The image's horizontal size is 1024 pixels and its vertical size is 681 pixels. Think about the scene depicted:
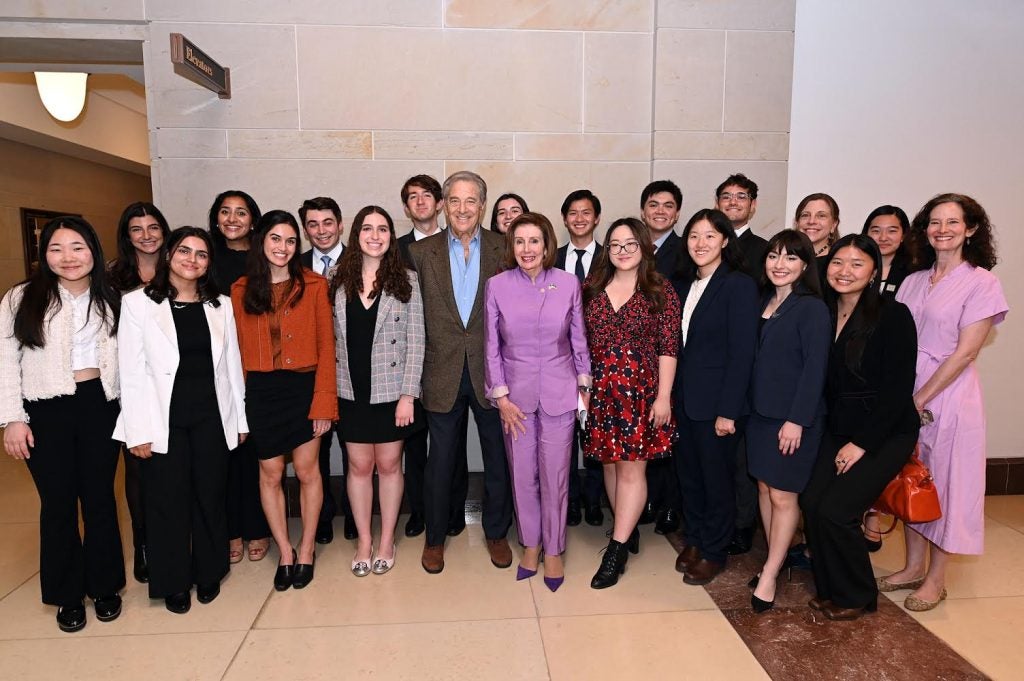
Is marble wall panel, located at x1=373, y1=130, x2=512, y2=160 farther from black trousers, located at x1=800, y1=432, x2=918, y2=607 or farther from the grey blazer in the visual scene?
black trousers, located at x1=800, y1=432, x2=918, y2=607

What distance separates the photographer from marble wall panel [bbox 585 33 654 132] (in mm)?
4254

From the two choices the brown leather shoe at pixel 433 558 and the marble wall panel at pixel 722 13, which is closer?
the brown leather shoe at pixel 433 558

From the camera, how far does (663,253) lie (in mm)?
3676

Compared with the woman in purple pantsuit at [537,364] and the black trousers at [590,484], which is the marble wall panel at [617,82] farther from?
the black trousers at [590,484]

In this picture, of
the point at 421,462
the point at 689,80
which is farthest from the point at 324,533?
the point at 689,80

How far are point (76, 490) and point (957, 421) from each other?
13.4 ft

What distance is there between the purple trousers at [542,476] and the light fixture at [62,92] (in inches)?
233

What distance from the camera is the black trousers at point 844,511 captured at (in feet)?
8.92

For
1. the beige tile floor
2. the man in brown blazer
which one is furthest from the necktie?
the beige tile floor

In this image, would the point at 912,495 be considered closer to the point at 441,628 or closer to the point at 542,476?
the point at 542,476

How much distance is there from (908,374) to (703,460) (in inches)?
38.8

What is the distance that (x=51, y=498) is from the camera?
2.75 meters

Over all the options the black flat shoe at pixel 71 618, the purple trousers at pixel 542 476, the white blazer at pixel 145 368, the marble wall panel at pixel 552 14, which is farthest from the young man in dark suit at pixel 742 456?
the black flat shoe at pixel 71 618

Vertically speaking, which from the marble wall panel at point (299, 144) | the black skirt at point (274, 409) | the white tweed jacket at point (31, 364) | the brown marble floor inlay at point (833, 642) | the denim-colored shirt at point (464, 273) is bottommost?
the brown marble floor inlay at point (833, 642)
